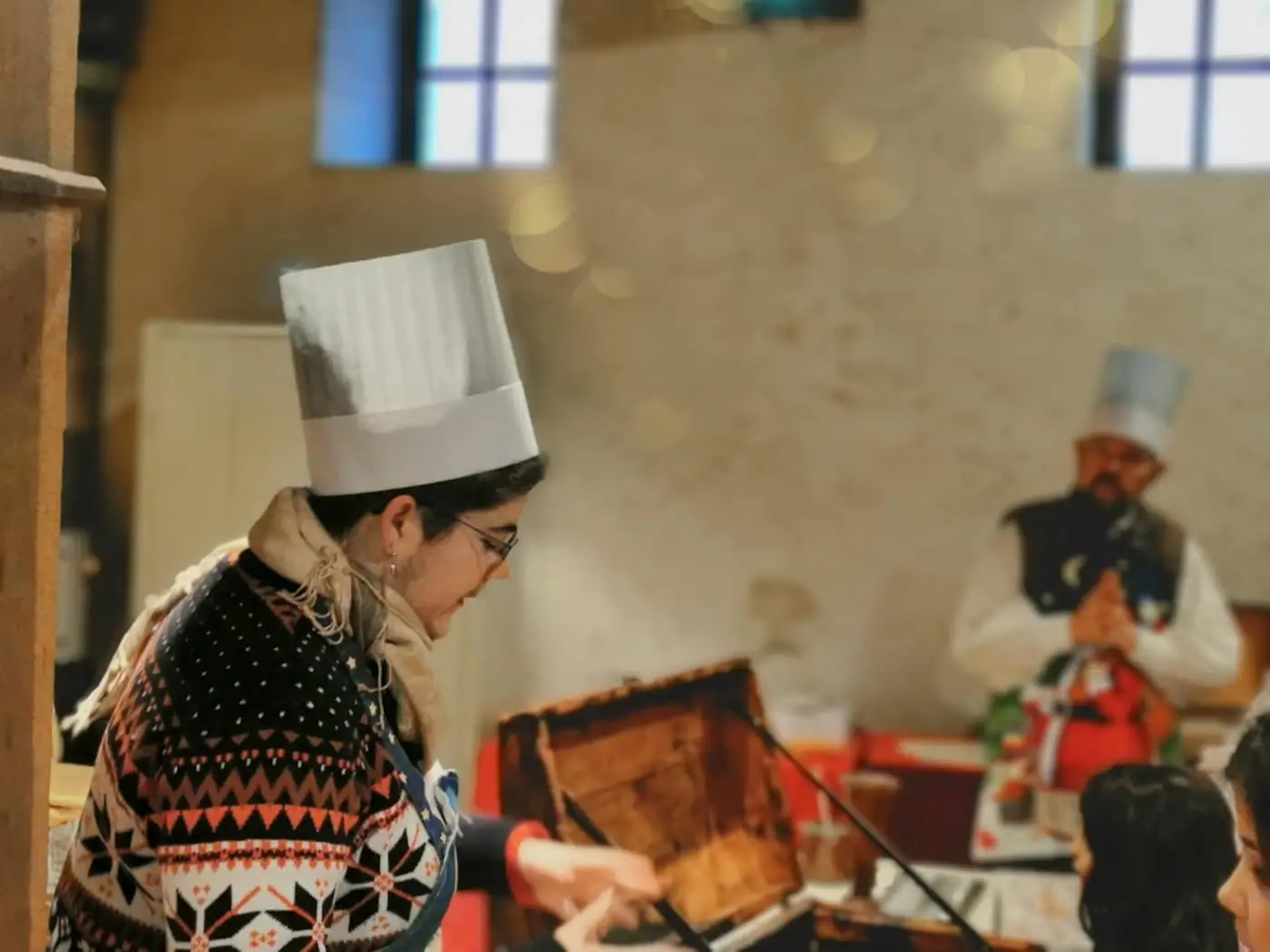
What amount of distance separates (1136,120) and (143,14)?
4.36 feet

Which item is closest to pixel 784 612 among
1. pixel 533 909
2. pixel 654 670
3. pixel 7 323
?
pixel 654 670

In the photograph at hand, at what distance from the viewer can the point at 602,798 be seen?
5.27 ft

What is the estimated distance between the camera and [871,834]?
167cm

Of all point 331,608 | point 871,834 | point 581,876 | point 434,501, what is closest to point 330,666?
point 331,608

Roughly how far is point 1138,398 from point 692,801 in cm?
81

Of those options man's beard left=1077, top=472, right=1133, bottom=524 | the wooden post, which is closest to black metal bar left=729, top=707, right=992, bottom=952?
man's beard left=1077, top=472, right=1133, bottom=524

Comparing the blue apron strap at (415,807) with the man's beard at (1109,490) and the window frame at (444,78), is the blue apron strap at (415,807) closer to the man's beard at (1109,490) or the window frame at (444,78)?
the window frame at (444,78)

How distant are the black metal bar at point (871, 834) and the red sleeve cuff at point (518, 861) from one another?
0.42 metres

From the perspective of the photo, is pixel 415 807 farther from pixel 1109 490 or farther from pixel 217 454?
pixel 1109 490

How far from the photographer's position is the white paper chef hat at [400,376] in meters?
1.14

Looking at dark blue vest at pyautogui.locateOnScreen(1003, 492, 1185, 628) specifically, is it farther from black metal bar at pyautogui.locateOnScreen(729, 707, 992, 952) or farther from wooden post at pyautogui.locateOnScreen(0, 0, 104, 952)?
wooden post at pyautogui.locateOnScreen(0, 0, 104, 952)

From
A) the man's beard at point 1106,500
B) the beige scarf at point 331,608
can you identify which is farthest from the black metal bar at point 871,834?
the beige scarf at point 331,608

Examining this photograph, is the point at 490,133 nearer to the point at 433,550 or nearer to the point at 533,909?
the point at 433,550

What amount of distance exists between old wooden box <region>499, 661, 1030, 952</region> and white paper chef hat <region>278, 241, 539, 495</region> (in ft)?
1.72
